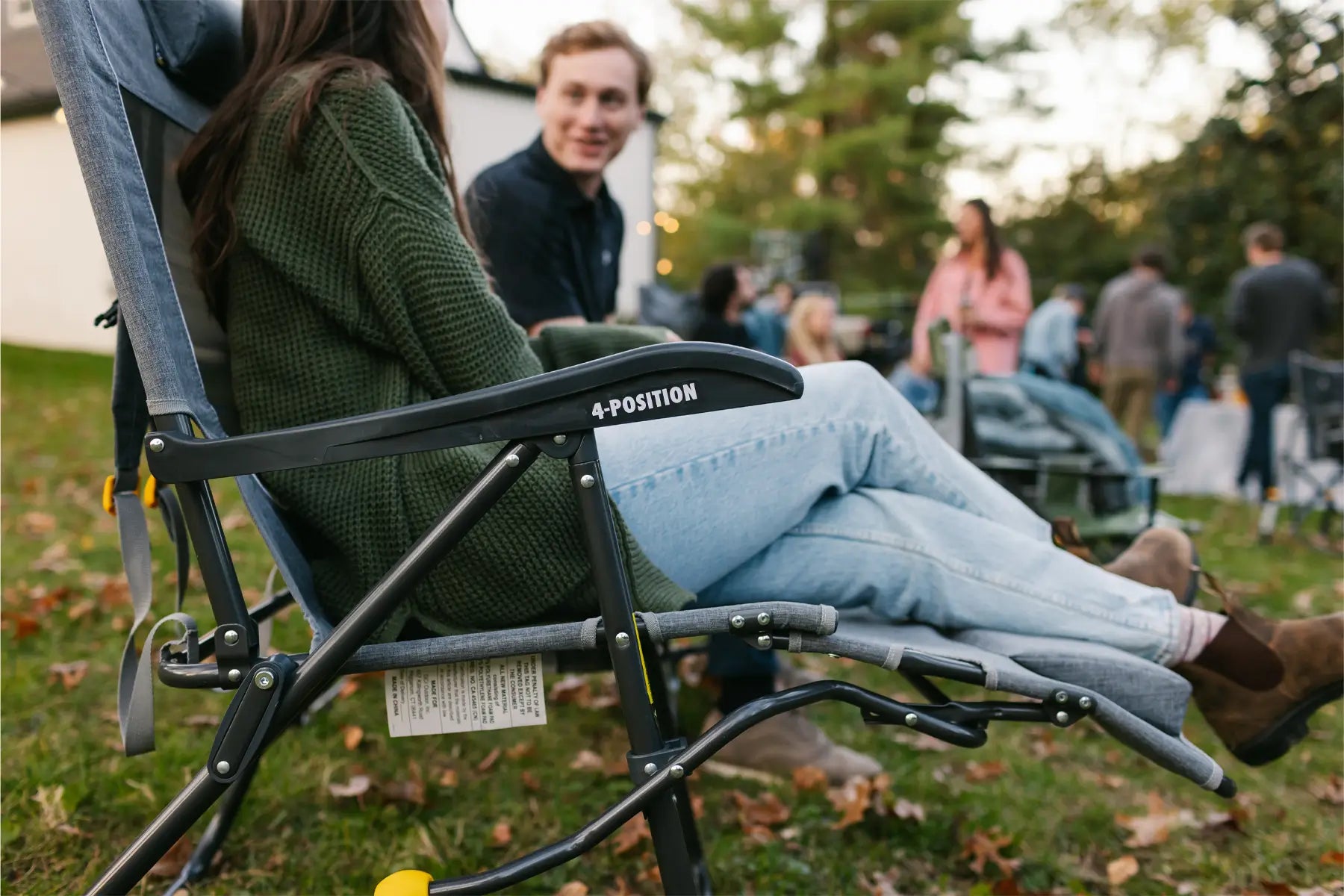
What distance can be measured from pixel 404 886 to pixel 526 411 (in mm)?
566

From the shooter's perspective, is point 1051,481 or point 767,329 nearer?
point 1051,481

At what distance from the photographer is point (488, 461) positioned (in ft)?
4.20

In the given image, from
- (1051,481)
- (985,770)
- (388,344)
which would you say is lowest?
(985,770)

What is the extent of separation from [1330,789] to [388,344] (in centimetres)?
239

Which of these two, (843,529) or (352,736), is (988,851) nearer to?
(843,529)

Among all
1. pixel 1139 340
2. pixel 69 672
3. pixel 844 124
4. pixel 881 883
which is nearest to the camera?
pixel 881 883

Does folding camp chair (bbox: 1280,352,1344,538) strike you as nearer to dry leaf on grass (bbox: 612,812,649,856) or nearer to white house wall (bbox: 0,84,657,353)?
white house wall (bbox: 0,84,657,353)

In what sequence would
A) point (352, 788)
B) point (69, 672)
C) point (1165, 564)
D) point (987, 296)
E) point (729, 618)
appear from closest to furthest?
point (729, 618), point (1165, 564), point (352, 788), point (69, 672), point (987, 296)

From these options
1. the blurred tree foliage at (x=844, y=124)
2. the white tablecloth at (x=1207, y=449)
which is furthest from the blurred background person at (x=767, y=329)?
the blurred tree foliage at (x=844, y=124)

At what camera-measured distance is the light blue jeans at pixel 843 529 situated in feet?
4.51

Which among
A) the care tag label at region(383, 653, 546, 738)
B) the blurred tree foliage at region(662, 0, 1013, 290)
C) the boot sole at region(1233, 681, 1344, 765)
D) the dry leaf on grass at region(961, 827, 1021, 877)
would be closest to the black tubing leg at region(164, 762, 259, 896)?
the care tag label at region(383, 653, 546, 738)

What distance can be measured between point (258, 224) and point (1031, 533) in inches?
51.0

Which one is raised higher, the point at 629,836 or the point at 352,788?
the point at 352,788

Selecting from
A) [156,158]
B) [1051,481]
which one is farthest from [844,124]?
[156,158]
